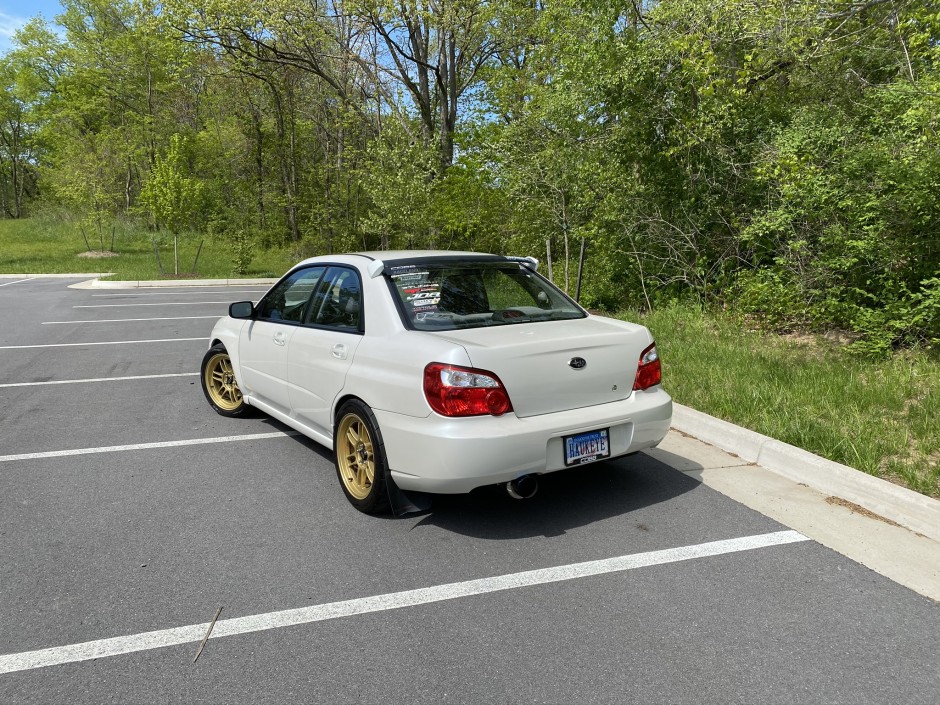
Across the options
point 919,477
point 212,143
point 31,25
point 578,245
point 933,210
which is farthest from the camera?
point 31,25

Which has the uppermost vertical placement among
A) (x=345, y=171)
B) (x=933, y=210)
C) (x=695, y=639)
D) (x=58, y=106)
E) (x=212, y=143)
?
(x=58, y=106)

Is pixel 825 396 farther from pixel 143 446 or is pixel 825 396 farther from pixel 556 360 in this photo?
pixel 143 446

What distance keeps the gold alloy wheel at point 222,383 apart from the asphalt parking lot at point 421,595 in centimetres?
104

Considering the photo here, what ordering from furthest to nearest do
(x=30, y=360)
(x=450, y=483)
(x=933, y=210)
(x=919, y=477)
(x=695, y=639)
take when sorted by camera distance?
(x=30, y=360) → (x=933, y=210) → (x=919, y=477) → (x=450, y=483) → (x=695, y=639)

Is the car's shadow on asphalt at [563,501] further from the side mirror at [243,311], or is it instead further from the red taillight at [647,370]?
the side mirror at [243,311]

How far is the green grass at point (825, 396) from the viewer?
14.9ft

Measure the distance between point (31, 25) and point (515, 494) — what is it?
61.3 m

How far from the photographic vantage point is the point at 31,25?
49.8 m

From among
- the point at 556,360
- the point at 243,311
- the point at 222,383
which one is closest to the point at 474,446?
the point at 556,360

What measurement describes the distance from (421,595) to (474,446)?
0.77m

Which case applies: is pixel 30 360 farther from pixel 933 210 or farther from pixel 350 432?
pixel 933 210

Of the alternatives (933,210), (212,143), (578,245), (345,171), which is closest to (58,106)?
(212,143)

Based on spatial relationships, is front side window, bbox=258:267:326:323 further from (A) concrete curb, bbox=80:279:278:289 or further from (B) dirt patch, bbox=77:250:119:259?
(B) dirt patch, bbox=77:250:119:259

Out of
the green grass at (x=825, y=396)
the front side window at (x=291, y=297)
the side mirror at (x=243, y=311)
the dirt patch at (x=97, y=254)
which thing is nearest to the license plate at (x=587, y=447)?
the green grass at (x=825, y=396)
